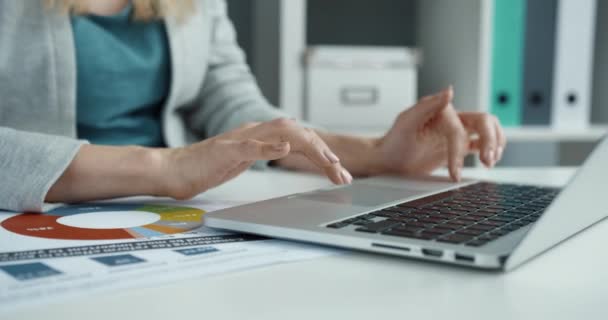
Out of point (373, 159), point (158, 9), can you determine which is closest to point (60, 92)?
point (158, 9)

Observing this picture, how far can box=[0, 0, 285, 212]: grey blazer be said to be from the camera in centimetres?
61

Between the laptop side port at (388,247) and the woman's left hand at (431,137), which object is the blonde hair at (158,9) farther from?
the laptop side port at (388,247)

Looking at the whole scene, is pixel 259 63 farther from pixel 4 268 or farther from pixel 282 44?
pixel 4 268

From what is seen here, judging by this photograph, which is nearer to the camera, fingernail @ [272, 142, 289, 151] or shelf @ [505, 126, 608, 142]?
fingernail @ [272, 142, 289, 151]

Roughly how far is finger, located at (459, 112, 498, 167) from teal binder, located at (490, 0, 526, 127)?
2.92 feet

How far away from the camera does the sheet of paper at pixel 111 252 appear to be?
37 cm

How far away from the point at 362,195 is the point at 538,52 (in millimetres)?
1249

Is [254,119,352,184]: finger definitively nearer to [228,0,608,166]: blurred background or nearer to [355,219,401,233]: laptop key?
[355,219,401,233]: laptop key

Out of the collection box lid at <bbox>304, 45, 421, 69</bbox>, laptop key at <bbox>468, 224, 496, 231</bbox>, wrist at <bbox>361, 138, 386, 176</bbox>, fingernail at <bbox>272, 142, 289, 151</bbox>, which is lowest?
wrist at <bbox>361, 138, 386, 176</bbox>

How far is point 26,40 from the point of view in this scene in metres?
0.90

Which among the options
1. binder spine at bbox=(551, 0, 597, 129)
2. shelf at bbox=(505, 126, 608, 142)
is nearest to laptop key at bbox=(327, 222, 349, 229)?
shelf at bbox=(505, 126, 608, 142)

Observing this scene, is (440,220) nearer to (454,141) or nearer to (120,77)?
(454,141)

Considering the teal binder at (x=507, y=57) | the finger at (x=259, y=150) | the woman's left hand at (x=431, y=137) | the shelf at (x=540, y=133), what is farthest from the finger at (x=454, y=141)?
the teal binder at (x=507, y=57)

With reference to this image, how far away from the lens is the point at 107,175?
0.64m
